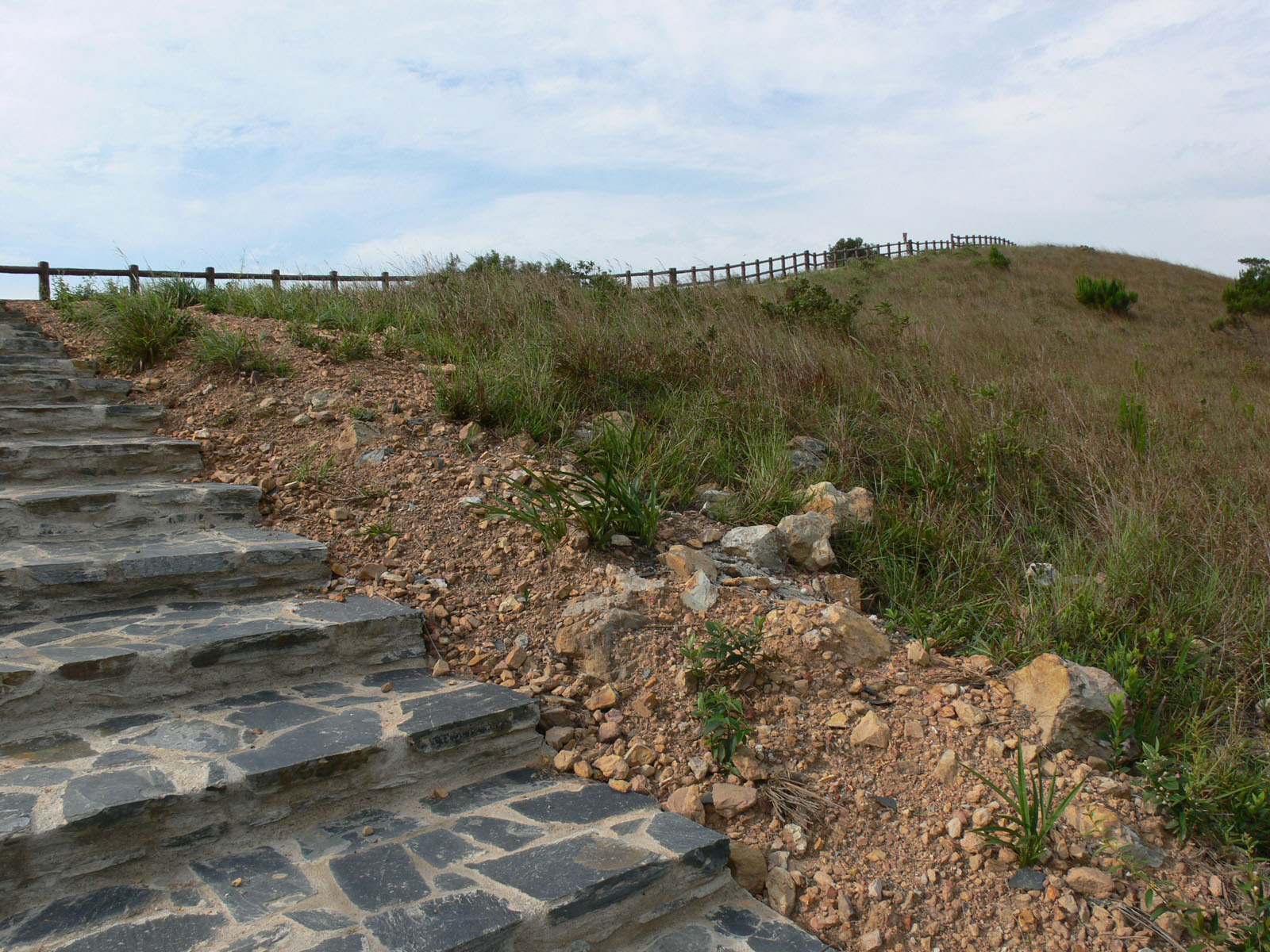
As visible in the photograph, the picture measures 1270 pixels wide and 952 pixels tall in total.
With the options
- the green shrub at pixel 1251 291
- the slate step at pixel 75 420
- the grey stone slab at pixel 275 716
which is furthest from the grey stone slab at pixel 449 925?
the green shrub at pixel 1251 291

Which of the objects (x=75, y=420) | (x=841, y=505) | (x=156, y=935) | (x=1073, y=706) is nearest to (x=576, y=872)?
(x=156, y=935)

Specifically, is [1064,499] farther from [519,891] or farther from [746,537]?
[519,891]

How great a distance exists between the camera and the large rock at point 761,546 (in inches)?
143

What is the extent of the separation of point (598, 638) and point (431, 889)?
1.18 m

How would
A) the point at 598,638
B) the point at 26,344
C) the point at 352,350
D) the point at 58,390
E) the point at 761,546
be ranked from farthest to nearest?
the point at 26,344
the point at 352,350
the point at 58,390
the point at 761,546
the point at 598,638

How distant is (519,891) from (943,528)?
9.03 feet

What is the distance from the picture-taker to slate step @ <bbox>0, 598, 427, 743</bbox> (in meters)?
2.43

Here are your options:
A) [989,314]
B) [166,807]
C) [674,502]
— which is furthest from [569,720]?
[989,314]

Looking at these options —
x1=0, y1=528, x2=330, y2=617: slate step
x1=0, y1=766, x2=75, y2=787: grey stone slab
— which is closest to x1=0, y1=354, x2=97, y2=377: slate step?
x1=0, y1=528, x2=330, y2=617: slate step

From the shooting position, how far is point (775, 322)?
7086 millimetres

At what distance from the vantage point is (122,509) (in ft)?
12.4

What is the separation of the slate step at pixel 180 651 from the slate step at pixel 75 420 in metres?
2.31

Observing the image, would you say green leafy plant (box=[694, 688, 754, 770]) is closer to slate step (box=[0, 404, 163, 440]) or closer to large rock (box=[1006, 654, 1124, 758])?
large rock (box=[1006, 654, 1124, 758])

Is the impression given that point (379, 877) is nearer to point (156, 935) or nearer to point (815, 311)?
point (156, 935)
